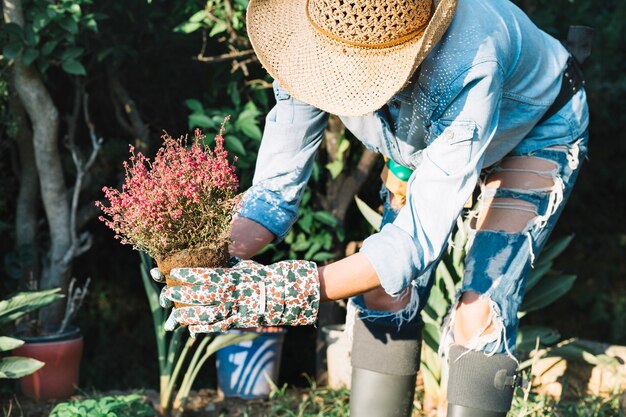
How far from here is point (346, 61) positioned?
1.87m

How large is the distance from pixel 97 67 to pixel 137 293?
1207 millimetres

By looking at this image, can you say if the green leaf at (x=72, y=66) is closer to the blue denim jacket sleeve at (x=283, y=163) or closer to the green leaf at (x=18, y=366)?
the green leaf at (x=18, y=366)

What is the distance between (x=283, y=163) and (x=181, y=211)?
0.45 metres

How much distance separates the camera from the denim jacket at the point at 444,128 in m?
1.83

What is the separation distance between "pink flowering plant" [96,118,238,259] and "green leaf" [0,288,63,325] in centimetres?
149

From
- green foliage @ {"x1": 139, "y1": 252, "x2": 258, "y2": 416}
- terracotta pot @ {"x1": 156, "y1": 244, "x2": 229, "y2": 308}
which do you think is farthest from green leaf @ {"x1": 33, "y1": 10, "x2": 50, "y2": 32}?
terracotta pot @ {"x1": 156, "y1": 244, "x2": 229, "y2": 308}


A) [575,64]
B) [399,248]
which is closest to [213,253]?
[399,248]

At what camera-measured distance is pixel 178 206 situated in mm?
1865

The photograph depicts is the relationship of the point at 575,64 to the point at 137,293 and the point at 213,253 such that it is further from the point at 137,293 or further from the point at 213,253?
the point at 137,293

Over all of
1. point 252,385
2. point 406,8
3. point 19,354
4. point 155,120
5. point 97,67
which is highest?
point 406,8

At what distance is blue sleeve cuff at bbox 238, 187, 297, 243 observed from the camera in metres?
2.20

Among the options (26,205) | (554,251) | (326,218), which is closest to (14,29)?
(26,205)

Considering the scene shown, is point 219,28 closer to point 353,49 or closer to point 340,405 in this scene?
point 340,405

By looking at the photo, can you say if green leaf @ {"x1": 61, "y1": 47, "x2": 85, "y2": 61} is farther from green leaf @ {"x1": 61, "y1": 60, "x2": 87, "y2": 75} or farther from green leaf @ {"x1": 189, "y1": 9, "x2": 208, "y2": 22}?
green leaf @ {"x1": 189, "y1": 9, "x2": 208, "y2": 22}
